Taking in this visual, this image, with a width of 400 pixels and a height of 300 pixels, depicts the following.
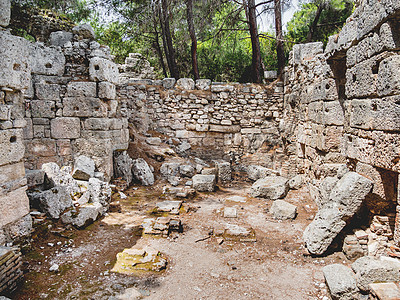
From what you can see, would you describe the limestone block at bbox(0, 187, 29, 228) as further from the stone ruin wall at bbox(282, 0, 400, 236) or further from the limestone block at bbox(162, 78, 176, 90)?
the limestone block at bbox(162, 78, 176, 90)

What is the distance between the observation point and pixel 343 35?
16.1 ft

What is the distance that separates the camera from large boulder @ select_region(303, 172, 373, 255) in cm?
400

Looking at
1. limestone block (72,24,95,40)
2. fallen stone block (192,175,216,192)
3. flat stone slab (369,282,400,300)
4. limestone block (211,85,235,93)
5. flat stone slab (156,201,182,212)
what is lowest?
flat stone slab (369,282,400,300)

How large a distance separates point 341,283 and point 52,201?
472cm

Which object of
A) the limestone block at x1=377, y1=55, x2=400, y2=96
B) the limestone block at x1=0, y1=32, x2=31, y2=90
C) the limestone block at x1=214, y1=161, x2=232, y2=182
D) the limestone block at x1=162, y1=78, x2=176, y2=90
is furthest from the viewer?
the limestone block at x1=162, y1=78, x2=176, y2=90

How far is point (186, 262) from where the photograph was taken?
168 inches

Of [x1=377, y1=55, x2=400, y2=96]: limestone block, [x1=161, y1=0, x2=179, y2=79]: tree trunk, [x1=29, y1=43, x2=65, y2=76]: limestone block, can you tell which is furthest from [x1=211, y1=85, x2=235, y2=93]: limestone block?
[x1=377, y1=55, x2=400, y2=96]: limestone block

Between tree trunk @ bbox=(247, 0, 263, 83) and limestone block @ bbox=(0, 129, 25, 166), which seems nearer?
limestone block @ bbox=(0, 129, 25, 166)

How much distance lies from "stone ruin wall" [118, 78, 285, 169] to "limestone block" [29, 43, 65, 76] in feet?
13.9

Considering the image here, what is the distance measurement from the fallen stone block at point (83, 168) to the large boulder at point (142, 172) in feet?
4.88

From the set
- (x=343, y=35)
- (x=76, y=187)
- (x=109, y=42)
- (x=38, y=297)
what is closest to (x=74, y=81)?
(x=76, y=187)

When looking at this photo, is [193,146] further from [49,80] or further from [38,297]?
[38,297]

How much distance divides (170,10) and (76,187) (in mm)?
9434

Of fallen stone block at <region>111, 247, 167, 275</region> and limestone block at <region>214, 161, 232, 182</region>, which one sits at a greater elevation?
limestone block at <region>214, 161, 232, 182</region>
